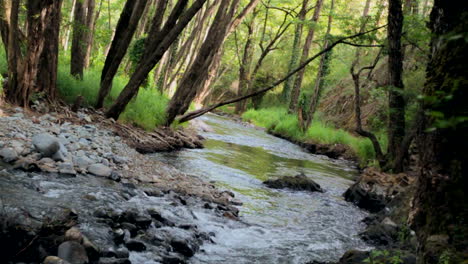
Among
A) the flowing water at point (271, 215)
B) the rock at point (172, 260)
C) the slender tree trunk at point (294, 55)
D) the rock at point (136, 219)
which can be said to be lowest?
the flowing water at point (271, 215)

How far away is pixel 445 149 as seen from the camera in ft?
7.57

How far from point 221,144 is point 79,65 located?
17.2 feet

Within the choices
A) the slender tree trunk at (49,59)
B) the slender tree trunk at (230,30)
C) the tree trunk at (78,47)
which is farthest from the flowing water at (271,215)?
the slender tree trunk at (230,30)

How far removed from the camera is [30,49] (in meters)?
7.06

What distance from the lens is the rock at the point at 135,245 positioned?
11.8 feet

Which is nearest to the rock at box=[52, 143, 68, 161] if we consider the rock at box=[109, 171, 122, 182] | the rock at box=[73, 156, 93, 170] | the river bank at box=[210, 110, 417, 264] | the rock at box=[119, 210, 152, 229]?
the rock at box=[73, 156, 93, 170]

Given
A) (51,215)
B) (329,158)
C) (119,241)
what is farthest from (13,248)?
(329,158)

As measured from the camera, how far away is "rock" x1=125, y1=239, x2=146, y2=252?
3.61m

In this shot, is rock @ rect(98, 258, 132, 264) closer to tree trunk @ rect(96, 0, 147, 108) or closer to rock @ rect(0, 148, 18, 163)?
rock @ rect(0, 148, 18, 163)

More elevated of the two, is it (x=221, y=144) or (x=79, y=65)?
(x=79, y=65)

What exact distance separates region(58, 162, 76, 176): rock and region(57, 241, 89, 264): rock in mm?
2284

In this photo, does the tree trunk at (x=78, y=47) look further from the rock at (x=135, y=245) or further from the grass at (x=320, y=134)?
the grass at (x=320, y=134)

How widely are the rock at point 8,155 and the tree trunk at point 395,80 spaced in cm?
736

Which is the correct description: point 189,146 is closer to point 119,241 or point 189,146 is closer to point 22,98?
point 22,98
